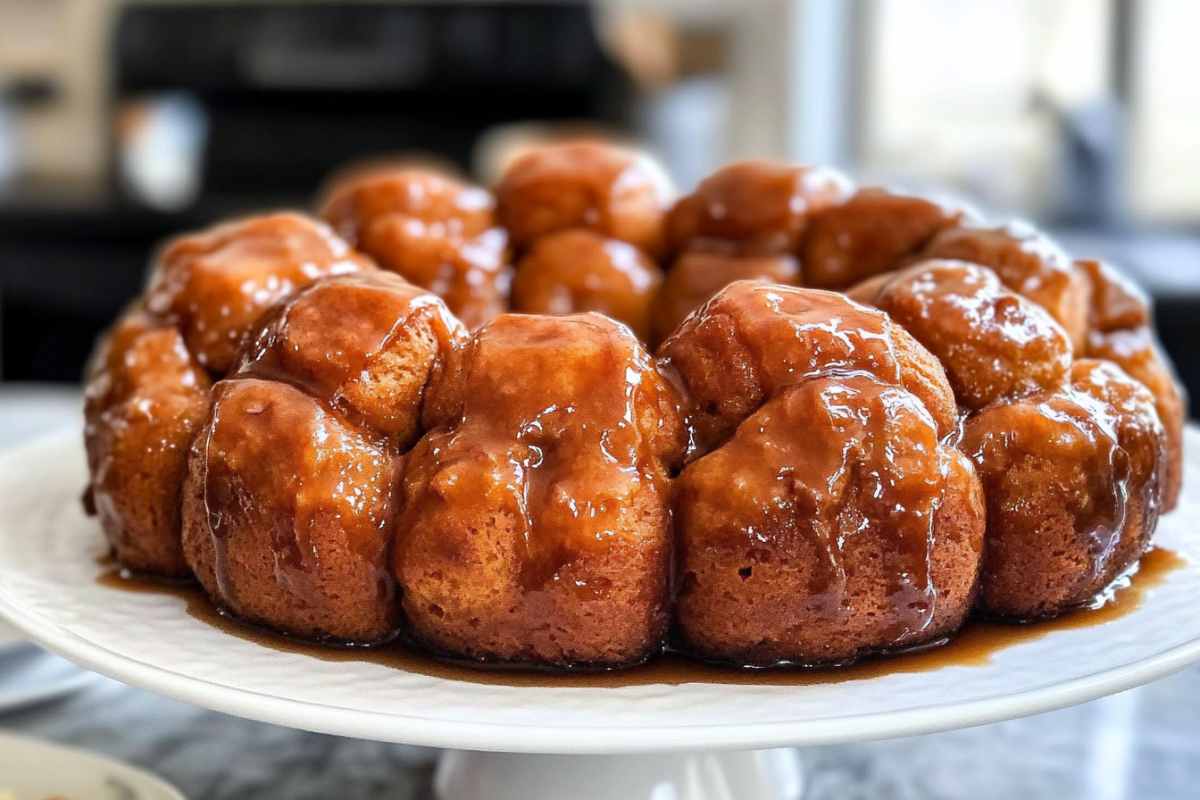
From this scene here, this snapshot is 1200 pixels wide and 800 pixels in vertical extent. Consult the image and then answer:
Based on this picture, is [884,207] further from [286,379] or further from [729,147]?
[729,147]

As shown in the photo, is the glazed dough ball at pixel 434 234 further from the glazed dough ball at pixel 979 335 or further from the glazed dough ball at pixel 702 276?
the glazed dough ball at pixel 979 335

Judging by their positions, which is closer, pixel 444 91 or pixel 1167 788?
pixel 1167 788

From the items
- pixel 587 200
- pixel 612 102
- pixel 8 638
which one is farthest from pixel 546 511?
pixel 612 102

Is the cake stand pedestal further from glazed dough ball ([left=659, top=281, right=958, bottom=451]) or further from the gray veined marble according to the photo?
glazed dough ball ([left=659, top=281, right=958, bottom=451])

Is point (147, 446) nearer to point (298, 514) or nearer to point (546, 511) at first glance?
point (298, 514)

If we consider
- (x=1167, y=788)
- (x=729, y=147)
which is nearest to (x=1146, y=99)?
(x=729, y=147)

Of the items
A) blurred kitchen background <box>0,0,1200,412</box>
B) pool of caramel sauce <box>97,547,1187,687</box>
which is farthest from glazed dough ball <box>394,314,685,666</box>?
blurred kitchen background <box>0,0,1200,412</box>
